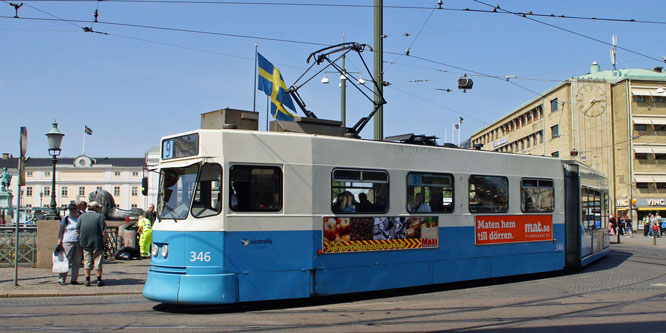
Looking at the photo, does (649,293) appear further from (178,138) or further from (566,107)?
(566,107)

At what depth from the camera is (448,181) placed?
11.5m

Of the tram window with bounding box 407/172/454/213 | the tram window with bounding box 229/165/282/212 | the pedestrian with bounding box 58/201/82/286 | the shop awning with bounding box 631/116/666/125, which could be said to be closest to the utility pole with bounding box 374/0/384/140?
the tram window with bounding box 407/172/454/213

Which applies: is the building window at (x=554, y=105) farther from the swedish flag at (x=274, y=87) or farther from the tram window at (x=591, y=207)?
the swedish flag at (x=274, y=87)

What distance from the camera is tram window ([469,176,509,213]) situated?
39.1ft

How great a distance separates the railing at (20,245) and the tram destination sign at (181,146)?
710 centimetres

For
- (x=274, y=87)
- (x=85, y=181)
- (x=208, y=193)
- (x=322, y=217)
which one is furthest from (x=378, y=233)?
(x=85, y=181)

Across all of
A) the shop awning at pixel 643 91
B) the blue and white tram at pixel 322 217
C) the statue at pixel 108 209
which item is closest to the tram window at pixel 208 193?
the blue and white tram at pixel 322 217

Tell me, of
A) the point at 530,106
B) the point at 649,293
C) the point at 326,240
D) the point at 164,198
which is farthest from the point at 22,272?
the point at 530,106

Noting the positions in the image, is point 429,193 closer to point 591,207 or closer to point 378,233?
Result: point 378,233

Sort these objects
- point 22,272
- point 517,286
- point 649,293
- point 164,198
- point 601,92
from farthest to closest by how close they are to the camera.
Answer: point 601,92, point 22,272, point 517,286, point 649,293, point 164,198

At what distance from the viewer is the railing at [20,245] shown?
47.1ft

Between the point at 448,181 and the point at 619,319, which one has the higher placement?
the point at 448,181

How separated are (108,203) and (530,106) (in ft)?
185

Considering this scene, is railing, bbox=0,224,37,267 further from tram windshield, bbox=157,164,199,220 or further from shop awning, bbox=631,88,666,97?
shop awning, bbox=631,88,666,97
